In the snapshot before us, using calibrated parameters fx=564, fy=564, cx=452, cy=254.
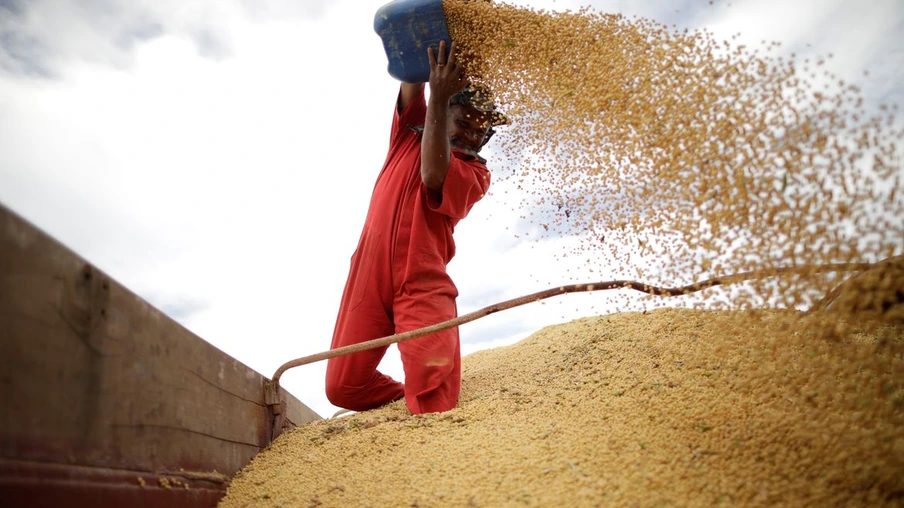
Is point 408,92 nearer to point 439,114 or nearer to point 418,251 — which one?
point 439,114

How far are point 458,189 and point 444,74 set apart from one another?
50 centimetres

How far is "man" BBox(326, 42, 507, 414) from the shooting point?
91.4 inches

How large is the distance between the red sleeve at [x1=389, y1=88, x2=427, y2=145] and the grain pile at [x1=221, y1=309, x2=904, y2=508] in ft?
4.58

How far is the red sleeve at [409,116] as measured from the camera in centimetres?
280

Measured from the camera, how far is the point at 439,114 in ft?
7.71

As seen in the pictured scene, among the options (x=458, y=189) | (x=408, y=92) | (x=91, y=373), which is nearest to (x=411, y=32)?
(x=408, y=92)

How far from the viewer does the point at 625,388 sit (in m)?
1.92

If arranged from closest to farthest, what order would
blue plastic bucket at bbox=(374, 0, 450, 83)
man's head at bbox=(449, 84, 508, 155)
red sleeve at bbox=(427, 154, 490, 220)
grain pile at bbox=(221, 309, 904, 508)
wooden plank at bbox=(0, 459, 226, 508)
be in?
wooden plank at bbox=(0, 459, 226, 508) < grain pile at bbox=(221, 309, 904, 508) < blue plastic bucket at bbox=(374, 0, 450, 83) < red sleeve at bbox=(427, 154, 490, 220) < man's head at bbox=(449, 84, 508, 155)

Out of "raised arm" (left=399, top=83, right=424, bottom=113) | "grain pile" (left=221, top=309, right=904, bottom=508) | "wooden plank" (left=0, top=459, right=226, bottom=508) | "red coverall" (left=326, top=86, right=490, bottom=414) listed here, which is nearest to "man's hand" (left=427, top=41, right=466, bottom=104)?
"red coverall" (left=326, top=86, right=490, bottom=414)

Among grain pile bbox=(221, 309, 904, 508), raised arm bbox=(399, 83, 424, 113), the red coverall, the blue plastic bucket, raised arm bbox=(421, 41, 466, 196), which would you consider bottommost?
grain pile bbox=(221, 309, 904, 508)

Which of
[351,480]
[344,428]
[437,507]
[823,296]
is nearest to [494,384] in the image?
[344,428]

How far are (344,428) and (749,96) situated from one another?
1.71 metres

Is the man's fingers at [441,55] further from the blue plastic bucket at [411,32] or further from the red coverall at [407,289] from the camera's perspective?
the red coverall at [407,289]

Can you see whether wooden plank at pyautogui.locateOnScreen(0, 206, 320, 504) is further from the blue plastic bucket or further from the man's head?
the man's head
